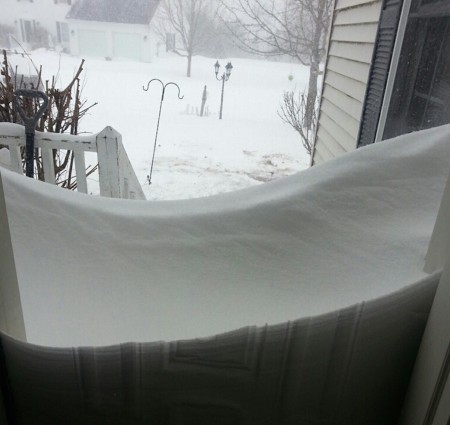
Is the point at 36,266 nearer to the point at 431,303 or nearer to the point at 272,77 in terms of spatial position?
the point at 431,303

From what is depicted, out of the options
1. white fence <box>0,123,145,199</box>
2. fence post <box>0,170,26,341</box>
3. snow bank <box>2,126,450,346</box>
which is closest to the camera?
fence post <box>0,170,26,341</box>

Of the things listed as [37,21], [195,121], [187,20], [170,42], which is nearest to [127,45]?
[170,42]

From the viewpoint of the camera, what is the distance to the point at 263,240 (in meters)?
0.74

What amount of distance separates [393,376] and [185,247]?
41 cm

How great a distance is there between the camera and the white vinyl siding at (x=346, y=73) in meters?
2.72

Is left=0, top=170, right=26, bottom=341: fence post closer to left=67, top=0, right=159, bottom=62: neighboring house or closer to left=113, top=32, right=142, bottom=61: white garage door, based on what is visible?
left=67, top=0, right=159, bottom=62: neighboring house

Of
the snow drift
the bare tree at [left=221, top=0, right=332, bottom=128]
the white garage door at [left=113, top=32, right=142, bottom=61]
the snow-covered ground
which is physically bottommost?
the snow-covered ground

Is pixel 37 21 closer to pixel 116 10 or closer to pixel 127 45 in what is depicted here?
pixel 116 10

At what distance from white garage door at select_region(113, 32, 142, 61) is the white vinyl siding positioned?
17.2 ft

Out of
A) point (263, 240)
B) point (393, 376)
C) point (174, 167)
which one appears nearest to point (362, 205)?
point (263, 240)

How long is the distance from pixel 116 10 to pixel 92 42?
83 centimetres

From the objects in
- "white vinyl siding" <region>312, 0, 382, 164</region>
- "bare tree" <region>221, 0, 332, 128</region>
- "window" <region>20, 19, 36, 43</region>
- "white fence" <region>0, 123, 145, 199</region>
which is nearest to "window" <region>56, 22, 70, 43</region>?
"window" <region>20, 19, 36, 43</region>

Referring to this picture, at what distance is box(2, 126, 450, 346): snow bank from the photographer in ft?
1.91

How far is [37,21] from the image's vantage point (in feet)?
19.2
